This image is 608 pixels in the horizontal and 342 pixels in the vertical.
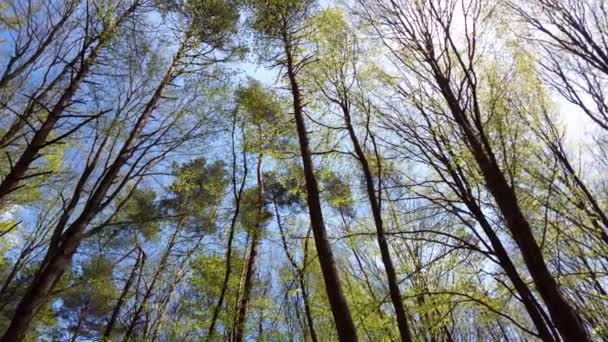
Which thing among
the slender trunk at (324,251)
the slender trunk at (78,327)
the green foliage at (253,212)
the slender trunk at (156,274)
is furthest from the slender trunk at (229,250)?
the slender trunk at (78,327)

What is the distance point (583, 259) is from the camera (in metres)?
7.21

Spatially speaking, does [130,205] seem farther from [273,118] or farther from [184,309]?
[273,118]

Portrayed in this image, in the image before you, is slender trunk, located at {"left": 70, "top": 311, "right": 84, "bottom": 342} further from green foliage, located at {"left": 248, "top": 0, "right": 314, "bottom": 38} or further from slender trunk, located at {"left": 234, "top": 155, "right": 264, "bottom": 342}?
green foliage, located at {"left": 248, "top": 0, "right": 314, "bottom": 38}

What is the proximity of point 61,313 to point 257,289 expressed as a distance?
7960mm

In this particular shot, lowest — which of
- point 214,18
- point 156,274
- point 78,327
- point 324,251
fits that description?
point 324,251

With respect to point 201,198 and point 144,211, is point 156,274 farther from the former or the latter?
point 201,198

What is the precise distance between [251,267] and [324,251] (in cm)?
527

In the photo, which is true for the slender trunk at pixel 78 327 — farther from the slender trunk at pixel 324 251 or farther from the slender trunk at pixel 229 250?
the slender trunk at pixel 324 251

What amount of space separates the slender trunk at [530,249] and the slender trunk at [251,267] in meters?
6.71

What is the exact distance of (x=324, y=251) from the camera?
4496mm

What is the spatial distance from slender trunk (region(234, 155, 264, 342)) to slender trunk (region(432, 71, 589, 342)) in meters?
6.71

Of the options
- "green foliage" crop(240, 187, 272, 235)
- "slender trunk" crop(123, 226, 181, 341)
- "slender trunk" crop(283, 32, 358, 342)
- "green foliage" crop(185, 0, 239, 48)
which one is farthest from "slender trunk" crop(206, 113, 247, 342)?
"slender trunk" crop(283, 32, 358, 342)

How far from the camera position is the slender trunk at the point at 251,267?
820 centimetres

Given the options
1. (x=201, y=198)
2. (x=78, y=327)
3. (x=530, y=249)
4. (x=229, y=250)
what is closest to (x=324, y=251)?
(x=530, y=249)
